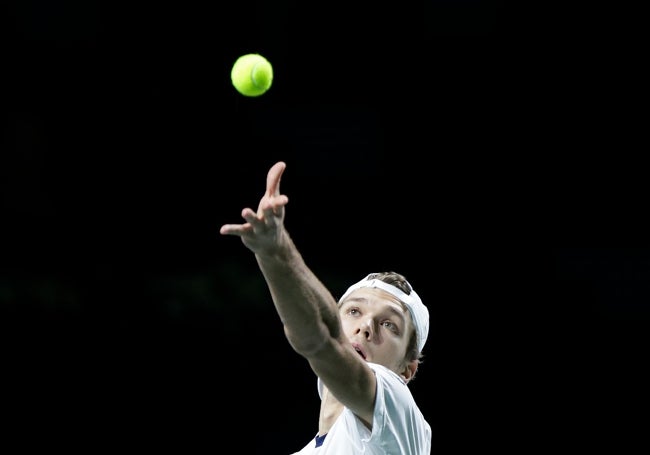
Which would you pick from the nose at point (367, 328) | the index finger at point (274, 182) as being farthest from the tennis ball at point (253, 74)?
the index finger at point (274, 182)

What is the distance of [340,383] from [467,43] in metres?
7.63

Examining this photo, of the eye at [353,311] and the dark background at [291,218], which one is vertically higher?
the dark background at [291,218]

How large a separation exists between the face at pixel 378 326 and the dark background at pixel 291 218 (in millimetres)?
3836

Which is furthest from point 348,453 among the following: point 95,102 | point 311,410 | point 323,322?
point 95,102

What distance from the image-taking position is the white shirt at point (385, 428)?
3248mm

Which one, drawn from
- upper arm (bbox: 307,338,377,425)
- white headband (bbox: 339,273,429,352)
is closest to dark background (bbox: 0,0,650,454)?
white headband (bbox: 339,273,429,352)

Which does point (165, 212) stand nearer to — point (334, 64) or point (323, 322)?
point (334, 64)

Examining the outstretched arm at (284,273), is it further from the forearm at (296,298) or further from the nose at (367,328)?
the nose at (367,328)

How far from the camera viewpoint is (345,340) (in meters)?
3.12

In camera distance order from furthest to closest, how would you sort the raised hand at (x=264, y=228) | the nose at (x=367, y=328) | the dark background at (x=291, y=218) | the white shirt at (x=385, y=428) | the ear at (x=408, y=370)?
the dark background at (x=291, y=218)
the ear at (x=408, y=370)
the nose at (x=367, y=328)
the white shirt at (x=385, y=428)
the raised hand at (x=264, y=228)

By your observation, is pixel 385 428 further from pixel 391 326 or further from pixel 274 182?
pixel 274 182

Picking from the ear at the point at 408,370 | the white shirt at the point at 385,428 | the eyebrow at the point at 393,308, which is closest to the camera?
the white shirt at the point at 385,428

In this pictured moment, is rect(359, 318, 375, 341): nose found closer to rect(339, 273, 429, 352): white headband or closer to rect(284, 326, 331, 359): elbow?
rect(339, 273, 429, 352): white headband

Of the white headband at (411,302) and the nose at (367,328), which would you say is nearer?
the nose at (367,328)
